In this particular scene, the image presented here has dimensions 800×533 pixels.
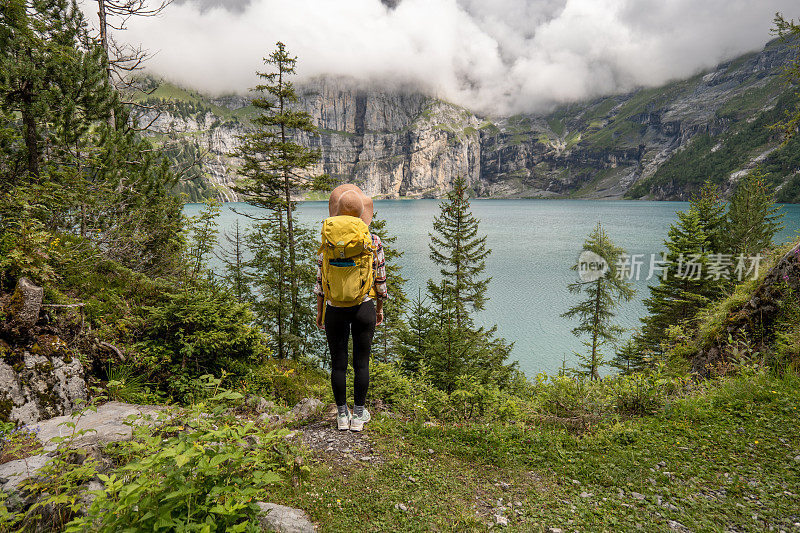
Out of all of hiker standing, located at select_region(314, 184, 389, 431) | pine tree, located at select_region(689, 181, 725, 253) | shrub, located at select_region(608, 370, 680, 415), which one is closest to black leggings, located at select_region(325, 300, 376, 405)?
hiker standing, located at select_region(314, 184, 389, 431)

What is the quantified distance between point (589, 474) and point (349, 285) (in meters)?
3.30

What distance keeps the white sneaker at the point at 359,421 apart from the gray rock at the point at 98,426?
7.03 ft

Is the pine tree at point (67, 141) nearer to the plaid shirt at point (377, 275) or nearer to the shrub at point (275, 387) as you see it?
the shrub at point (275, 387)

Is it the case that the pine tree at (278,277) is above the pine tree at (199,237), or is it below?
below

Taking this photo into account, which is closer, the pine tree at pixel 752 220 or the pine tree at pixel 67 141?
the pine tree at pixel 67 141

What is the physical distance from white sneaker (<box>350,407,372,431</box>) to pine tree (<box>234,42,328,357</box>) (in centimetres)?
1381

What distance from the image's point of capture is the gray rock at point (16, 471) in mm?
2424

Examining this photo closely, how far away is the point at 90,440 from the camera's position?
295cm

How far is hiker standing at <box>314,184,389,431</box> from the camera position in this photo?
376 centimetres

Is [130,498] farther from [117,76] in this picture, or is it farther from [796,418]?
[117,76]

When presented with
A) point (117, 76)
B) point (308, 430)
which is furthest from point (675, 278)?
point (117, 76)

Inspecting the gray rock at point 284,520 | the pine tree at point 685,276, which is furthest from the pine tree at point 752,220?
the gray rock at point 284,520

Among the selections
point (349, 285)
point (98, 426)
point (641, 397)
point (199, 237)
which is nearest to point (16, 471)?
point (98, 426)

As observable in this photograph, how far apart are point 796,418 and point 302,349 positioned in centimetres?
2016
